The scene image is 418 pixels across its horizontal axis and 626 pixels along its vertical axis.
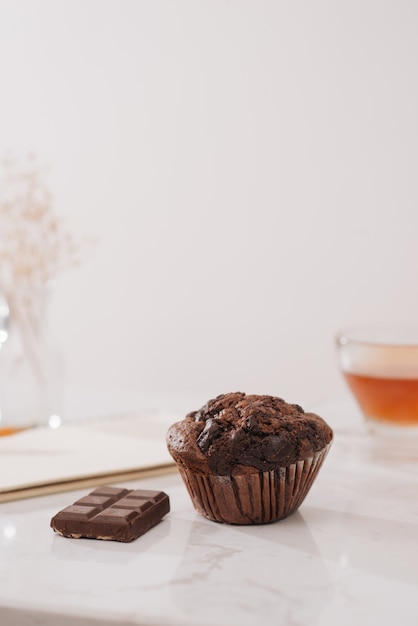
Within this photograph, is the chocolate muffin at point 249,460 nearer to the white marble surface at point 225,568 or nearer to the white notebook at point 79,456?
the white marble surface at point 225,568

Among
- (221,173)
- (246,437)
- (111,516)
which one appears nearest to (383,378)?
(246,437)

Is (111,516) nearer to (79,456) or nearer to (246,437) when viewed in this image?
(246,437)

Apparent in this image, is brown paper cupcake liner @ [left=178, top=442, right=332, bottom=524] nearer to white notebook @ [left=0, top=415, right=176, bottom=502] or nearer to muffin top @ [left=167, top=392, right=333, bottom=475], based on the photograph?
muffin top @ [left=167, top=392, right=333, bottom=475]

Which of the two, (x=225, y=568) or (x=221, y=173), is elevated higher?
(x=221, y=173)

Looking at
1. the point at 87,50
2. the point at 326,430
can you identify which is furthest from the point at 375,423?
the point at 87,50

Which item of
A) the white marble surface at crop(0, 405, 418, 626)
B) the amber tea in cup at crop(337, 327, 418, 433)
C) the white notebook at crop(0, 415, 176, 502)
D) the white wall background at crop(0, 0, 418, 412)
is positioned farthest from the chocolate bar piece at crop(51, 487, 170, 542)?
the white wall background at crop(0, 0, 418, 412)

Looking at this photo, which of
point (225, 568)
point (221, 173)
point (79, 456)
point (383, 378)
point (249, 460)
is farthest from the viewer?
point (221, 173)
